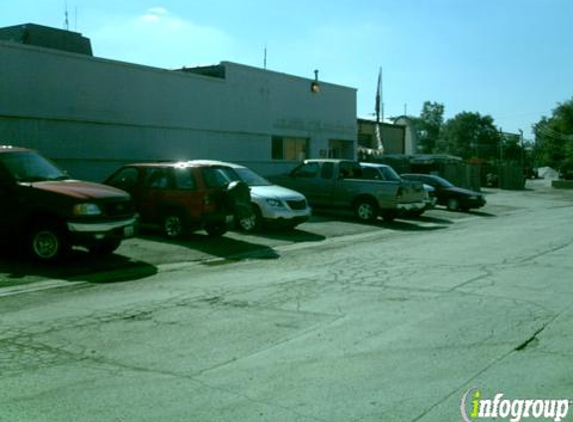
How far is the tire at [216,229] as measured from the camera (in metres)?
15.5

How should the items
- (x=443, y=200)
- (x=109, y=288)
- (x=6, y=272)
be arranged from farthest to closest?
(x=443, y=200)
(x=6, y=272)
(x=109, y=288)

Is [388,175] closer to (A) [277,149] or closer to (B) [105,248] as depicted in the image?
(A) [277,149]

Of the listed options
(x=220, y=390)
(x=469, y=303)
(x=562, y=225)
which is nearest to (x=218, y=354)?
(x=220, y=390)

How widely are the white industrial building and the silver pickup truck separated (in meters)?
3.67

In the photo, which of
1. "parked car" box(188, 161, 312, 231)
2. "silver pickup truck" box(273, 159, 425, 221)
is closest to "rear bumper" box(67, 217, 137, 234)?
"parked car" box(188, 161, 312, 231)

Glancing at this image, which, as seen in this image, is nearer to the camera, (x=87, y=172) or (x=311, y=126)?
(x=87, y=172)

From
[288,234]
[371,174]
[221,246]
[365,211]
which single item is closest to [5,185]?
[221,246]

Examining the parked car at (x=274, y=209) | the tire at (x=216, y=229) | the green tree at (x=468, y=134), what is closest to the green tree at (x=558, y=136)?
the green tree at (x=468, y=134)

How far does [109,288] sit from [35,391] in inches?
185

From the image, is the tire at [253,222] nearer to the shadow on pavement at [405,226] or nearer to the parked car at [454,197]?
the shadow on pavement at [405,226]

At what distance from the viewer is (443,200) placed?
95.2 ft

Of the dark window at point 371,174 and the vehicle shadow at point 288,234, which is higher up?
the dark window at point 371,174

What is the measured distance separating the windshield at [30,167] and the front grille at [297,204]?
645 centimetres

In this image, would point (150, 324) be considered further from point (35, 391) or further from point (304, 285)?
point (304, 285)
